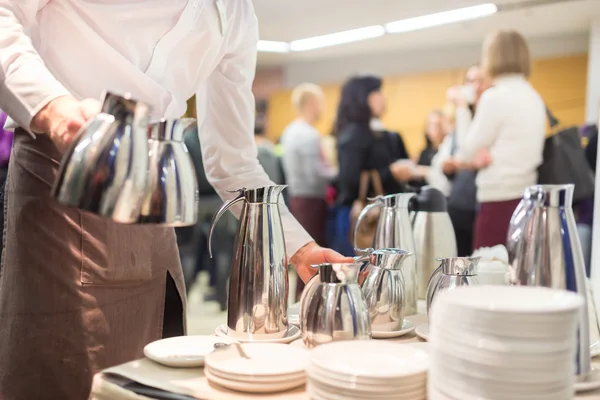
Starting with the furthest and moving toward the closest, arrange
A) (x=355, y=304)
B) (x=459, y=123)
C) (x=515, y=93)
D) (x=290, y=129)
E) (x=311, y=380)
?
(x=290, y=129) < (x=459, y=123) < (x=515, y=93) < (x=355, y=304) < (x=311, y=380)

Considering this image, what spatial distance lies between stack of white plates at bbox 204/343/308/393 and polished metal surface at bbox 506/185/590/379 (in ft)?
1.05

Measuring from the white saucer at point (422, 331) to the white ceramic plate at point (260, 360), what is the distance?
0.79 ft

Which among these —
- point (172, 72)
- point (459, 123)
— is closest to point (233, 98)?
point (172, 72)

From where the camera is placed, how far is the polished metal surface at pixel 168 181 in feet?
2.24

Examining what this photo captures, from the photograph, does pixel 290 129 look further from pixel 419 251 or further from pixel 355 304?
pixel 355 304

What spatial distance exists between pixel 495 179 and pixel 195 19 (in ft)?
6.64

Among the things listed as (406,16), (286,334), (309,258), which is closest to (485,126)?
(309,258)

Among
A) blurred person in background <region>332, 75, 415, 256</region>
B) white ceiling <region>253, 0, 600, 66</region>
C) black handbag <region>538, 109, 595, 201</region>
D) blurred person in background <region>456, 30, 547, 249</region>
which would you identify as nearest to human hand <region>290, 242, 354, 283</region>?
blurred person in background <region>456, 30, 547, 249</region>

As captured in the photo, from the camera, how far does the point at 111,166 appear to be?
660 millimetres

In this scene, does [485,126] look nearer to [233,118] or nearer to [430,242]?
[430,242]

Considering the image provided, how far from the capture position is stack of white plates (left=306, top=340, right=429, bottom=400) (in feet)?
2.25

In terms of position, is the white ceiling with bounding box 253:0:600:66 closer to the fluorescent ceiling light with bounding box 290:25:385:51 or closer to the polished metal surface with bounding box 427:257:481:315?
the fluorescent ceiling light with bounding box 290:25:385:51

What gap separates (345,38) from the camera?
8.09m

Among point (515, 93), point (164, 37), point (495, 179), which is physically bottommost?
point (495, 179)
